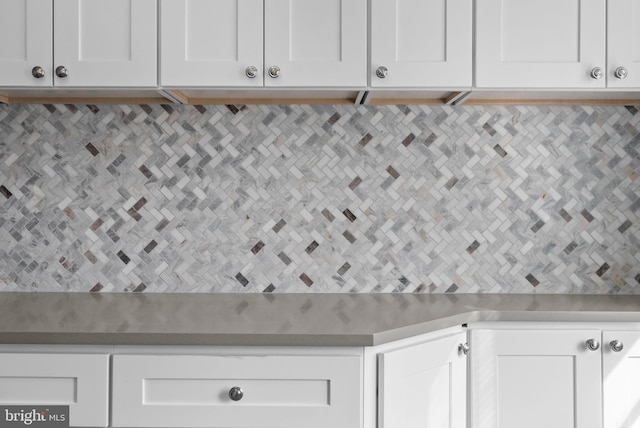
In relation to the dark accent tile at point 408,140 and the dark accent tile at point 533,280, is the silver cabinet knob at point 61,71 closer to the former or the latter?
the dark accent tile at point 408,140

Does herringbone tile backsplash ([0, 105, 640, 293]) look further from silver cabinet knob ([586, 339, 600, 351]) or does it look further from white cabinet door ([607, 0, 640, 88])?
silver cabinet knob ([586, 339, 600, 351])

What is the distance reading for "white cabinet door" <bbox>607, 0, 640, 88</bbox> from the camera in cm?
189

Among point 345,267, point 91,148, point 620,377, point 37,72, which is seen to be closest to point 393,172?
point 345,267

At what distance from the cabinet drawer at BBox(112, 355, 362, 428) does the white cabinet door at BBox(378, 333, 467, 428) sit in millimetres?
85

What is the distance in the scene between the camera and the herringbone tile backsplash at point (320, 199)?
7.25 ft

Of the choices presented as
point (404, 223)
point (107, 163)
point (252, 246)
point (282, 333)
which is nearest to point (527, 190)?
point (404, 223)

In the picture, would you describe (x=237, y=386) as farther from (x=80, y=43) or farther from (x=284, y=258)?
(x=80, y=43)

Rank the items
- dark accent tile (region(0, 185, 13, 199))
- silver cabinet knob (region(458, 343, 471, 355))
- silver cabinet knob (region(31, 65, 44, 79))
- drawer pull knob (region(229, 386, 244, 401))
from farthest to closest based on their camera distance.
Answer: dark accent tile (region(0, 185, 13, 199)) < silver cabinet knob (region(31, 65, 44, 79)) < silver cabinet knob (region(458, 343, 471, 355)) < drawer pull knob (region(229, 386, 244, 401))

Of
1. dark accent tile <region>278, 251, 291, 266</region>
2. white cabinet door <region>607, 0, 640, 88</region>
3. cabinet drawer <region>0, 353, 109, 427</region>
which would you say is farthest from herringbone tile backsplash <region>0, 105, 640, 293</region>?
cabinet drawer <region>0, 353, 109, 427</region>

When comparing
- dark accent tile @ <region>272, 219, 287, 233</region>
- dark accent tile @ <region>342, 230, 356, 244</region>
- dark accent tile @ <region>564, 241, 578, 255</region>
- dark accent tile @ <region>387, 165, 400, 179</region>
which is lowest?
dark accent tile @ <region>564, 241, 578, 255</region>

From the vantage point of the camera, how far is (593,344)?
176 cm

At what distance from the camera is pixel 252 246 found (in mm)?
2227

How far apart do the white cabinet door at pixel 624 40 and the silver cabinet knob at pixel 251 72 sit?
1.10 m

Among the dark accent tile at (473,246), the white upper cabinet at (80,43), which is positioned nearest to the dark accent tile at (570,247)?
the dark accent tile at (473,246)
